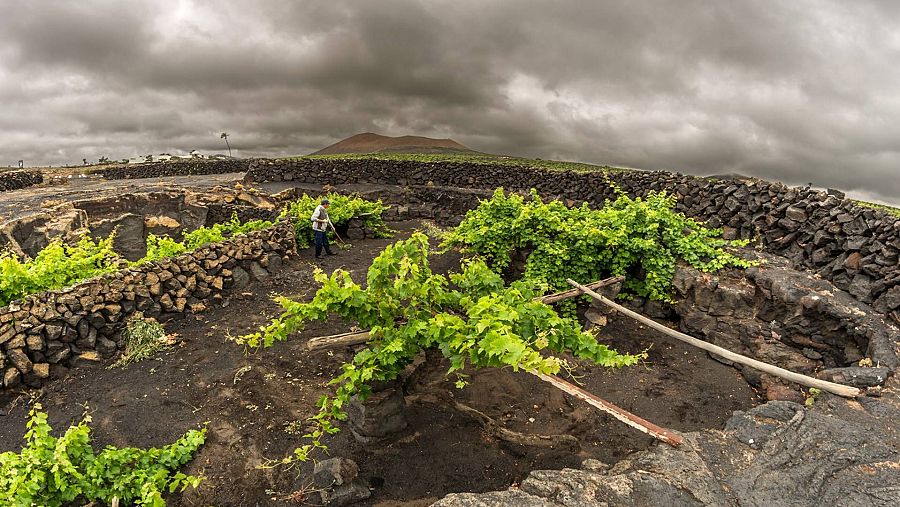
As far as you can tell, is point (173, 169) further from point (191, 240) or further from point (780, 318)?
point (780, 318)

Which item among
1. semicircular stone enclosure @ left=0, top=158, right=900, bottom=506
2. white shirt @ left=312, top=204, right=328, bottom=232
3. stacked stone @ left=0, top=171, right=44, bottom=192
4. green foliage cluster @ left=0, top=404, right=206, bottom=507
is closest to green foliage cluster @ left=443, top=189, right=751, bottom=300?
semicircular stone enclosure @ left=0, top=158, right=900, bottom=506

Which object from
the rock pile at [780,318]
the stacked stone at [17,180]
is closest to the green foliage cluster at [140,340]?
the rock pile at [780,318]

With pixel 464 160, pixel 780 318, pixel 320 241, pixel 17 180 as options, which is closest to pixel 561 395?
pixel 780 318

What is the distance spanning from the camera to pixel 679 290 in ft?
37.6

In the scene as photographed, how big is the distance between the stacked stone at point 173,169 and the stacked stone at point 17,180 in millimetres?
9404

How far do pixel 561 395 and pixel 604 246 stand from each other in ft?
17.3

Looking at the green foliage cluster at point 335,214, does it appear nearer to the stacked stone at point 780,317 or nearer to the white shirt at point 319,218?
the white shirt at point 319,218

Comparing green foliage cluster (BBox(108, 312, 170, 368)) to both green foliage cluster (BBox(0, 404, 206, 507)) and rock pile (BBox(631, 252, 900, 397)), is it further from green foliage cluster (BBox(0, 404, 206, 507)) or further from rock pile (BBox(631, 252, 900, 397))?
rock pile (BBox(631, 252, 900, 397))

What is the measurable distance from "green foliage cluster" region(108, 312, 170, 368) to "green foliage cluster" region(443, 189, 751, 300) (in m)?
7.59

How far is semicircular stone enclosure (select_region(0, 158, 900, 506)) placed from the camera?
507 cm

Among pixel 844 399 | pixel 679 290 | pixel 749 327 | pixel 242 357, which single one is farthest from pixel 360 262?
pixel 844 399

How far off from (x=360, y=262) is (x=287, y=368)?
675 centimetres

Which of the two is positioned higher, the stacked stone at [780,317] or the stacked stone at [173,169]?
the stacked stone at [173,169]

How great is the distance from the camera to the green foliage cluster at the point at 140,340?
803 cm
